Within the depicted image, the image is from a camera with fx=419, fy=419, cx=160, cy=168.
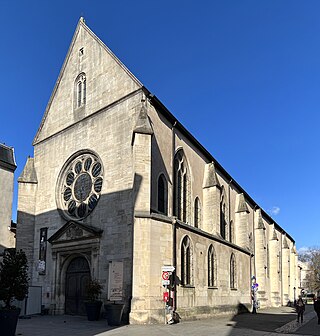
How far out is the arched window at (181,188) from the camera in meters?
23.5

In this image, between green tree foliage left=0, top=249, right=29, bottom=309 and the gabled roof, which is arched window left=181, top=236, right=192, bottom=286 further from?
green tree foliage left=0, top=249, right=29, bottom=309

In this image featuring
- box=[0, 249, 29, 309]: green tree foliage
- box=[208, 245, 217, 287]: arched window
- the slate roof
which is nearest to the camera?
box=[0, 249, 29, 309]: green tree foliage

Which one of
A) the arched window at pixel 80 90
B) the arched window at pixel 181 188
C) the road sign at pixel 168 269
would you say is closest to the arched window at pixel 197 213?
the arched window at pixel 181 188

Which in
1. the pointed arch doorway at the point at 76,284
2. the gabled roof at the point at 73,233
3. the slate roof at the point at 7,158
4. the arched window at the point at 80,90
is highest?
the arched window at the point at 80,90

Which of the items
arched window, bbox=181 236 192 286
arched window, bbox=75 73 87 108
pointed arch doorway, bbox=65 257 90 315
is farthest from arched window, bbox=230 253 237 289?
arched window, bbox=75 73 87 108

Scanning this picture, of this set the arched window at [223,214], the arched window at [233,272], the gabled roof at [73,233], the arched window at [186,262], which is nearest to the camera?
the gabled roof at [73,233]

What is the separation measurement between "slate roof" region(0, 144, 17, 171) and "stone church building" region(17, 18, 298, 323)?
9.02m

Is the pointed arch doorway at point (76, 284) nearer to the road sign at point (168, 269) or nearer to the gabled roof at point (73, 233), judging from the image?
the gabled roof at point (73, 233)

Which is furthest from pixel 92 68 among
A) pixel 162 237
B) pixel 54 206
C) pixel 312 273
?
pixel 312 273

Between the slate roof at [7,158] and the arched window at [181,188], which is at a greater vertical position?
the slate roof at [7,158]

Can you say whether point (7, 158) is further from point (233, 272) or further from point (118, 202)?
point (233, 272)

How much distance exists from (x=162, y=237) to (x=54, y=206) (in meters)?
8.48

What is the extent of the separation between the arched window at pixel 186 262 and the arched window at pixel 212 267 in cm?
313

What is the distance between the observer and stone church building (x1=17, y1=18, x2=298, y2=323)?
1850 centimetres
